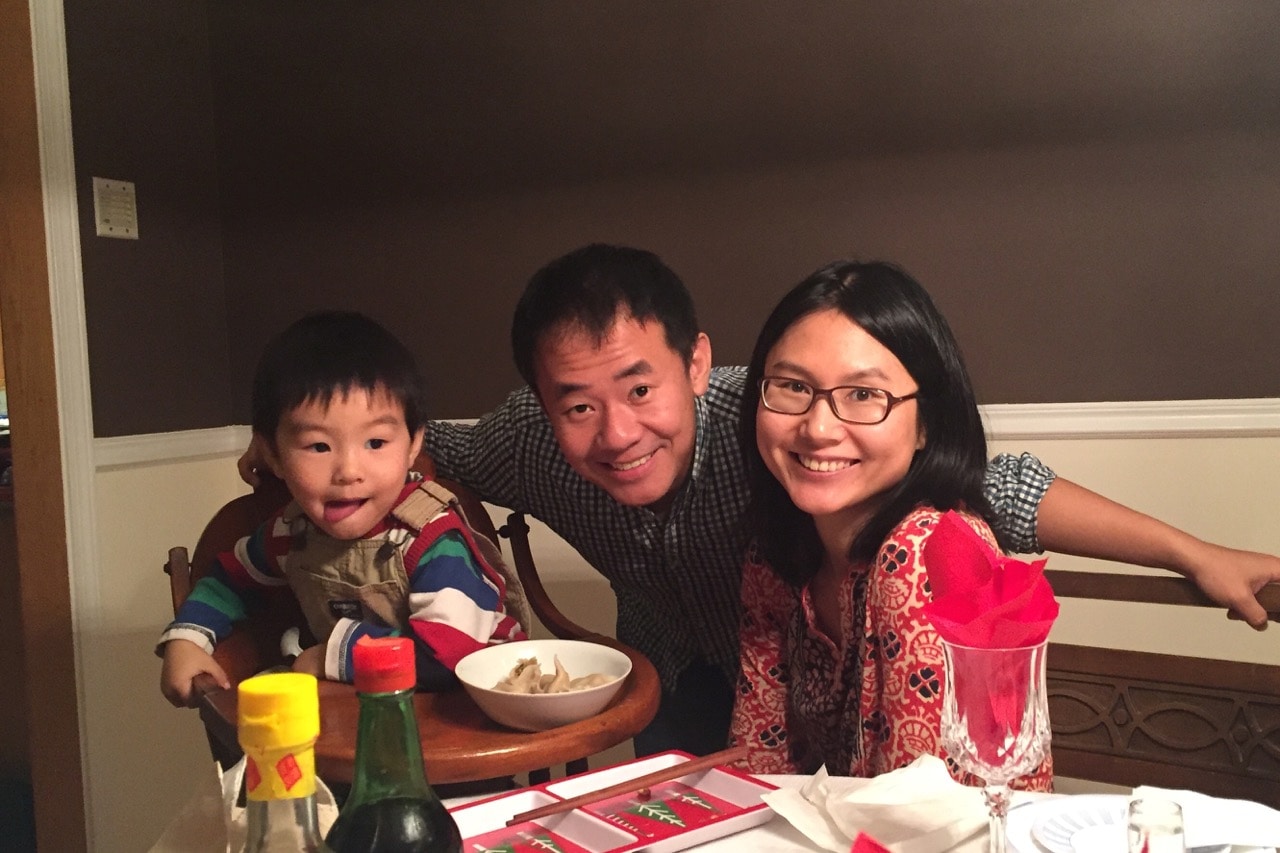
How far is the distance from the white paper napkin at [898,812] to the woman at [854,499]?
0.24m

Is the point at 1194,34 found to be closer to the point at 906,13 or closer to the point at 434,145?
the point at 906,13

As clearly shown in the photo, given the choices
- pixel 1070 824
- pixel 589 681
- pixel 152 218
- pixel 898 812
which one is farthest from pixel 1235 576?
pixel 152 218

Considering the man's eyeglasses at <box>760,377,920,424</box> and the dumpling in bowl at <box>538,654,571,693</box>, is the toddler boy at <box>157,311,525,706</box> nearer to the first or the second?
the dumpling in bowl at <box>538,654,571,693</box>

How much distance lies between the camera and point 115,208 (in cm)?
253

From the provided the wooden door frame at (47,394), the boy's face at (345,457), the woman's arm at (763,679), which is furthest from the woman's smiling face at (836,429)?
the wooden door frame at (47,394)

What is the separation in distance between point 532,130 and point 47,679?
1.84m

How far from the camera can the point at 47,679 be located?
2.43m

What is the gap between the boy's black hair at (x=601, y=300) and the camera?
60.6 inches

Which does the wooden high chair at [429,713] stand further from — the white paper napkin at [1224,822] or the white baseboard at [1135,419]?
the white baseboard at [1135,419]

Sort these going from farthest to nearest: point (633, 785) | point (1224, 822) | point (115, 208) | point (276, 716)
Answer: point (115, 208)
point (633, 785)
point (1224, 822)
point (276, 716)

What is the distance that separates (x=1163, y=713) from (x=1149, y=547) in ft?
0.80

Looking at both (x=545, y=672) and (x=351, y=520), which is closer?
(x=545, y=672)

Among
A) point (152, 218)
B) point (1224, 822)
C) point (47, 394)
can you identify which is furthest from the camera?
point (152, 218)

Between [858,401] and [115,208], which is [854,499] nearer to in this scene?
[858,401]
